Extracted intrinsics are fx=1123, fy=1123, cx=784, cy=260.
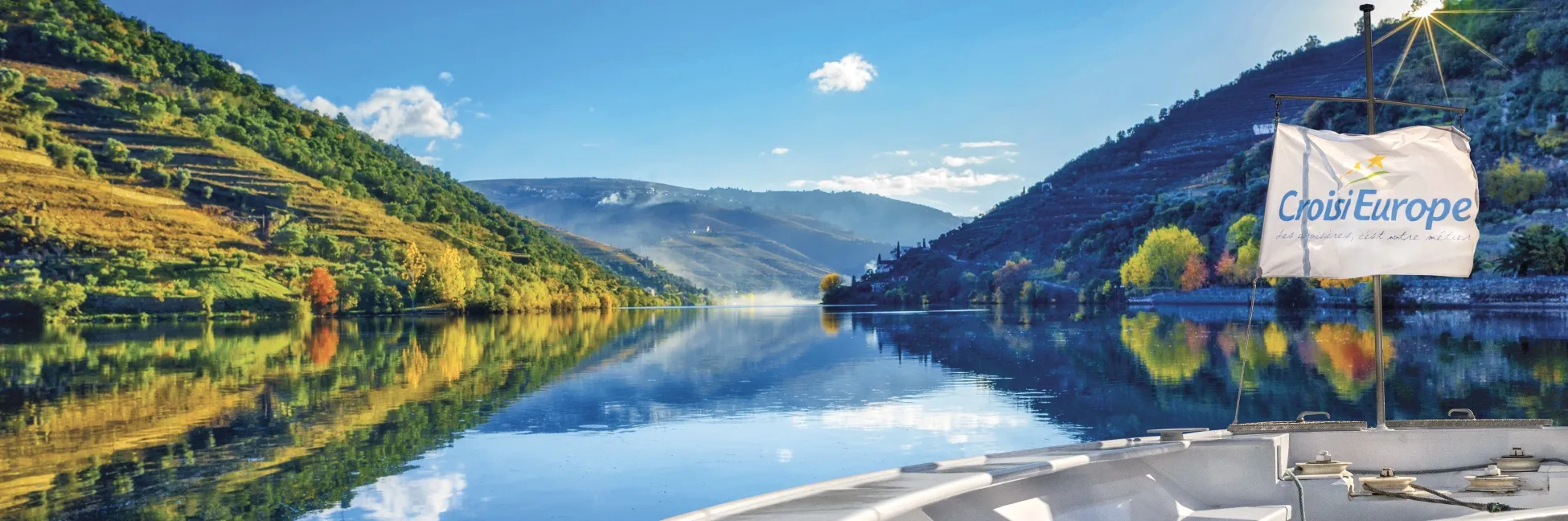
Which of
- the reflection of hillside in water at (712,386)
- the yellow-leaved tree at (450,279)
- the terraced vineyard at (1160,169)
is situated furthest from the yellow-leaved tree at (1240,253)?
the yellow-leaved tree at (450,279)

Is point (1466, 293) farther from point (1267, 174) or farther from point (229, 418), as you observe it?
point (229, 418)

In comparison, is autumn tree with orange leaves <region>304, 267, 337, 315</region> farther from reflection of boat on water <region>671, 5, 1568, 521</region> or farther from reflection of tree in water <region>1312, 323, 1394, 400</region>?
reflection of boat on water <region>671, 5, 1568, 521</region>

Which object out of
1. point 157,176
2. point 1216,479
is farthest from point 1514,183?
point 157,176

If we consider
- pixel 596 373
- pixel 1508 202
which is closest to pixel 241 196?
pixel 596 373

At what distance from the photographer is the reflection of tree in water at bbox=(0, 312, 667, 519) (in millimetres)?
13094

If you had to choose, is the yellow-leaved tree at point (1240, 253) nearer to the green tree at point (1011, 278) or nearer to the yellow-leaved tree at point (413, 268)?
the green tree at point (1011, 278)

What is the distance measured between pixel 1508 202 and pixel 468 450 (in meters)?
91.9

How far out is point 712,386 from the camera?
28734 mm

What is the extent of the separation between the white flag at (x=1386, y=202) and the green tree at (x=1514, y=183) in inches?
3581

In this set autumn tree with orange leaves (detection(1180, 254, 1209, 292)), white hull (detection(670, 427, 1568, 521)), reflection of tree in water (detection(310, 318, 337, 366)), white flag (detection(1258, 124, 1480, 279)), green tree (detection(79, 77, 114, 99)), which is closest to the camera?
white hull (detection(670, 427, 1568, 521))

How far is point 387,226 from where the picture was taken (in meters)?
118

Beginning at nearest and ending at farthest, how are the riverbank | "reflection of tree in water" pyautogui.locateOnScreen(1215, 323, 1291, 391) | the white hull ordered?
the white hull < "reflection of tree in water" pyautogui.locateOnScreen(1215, 323, 1291, 391) < the riverbank

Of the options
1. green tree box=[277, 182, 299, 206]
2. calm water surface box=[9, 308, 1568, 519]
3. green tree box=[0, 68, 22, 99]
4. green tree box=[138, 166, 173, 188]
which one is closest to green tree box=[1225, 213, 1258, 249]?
calm water surface box=[9, 308, 1568, 519]

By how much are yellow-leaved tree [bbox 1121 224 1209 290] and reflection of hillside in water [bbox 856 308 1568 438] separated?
57019mm
